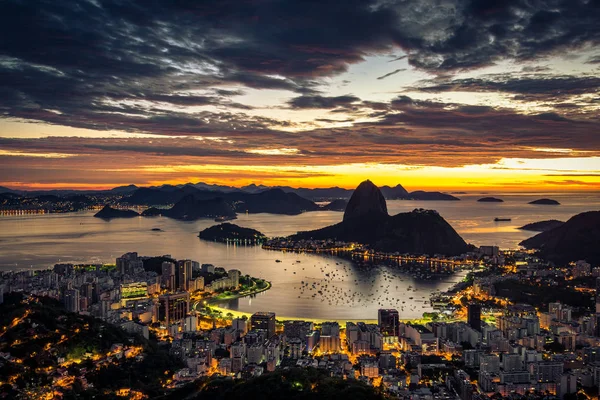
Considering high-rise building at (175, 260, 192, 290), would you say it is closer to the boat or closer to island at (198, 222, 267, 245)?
island at (198, 222, 267, 245)

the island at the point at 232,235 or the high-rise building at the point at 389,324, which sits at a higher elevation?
the island at the point at 232,235

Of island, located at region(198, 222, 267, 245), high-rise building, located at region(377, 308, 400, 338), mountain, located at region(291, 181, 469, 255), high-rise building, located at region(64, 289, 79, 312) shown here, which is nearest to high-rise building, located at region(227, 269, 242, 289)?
high-rise building, located at region(64, 289, 79, 312)

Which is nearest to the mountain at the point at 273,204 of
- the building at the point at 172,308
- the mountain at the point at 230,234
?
the mountain at the point at 230,234

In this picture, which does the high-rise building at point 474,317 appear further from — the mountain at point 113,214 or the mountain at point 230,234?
the mountain at point 113,214

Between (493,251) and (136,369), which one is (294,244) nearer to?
(493,251)

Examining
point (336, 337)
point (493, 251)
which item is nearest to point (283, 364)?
point (336, 337)

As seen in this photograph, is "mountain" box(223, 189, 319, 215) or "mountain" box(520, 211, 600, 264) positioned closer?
"mountain" box(520, 211, 600, 264)
